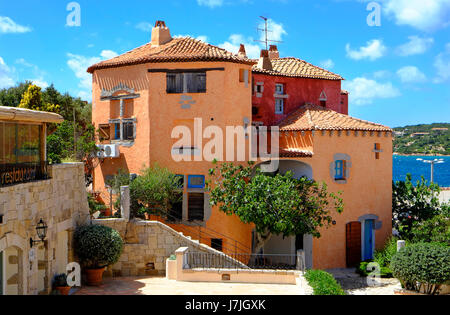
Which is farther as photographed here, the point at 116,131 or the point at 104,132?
the point at 104,132

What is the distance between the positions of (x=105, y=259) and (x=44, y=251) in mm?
2997

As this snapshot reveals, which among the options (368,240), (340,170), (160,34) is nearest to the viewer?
(340,170)

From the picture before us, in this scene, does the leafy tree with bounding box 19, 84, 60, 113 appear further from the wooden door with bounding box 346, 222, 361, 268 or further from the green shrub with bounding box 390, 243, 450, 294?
the green shrub with bounding box 390, 243, 450, 294

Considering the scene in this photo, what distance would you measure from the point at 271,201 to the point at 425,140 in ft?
513

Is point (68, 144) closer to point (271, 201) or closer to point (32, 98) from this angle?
point (32, 98)

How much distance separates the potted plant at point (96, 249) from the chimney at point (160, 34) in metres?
13.1

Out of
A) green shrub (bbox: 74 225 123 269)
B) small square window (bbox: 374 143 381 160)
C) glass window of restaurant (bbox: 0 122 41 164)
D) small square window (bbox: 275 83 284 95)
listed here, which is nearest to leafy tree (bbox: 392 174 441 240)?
small square window (bbox: 374 143 381 160)

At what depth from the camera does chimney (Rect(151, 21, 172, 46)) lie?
28625 mm

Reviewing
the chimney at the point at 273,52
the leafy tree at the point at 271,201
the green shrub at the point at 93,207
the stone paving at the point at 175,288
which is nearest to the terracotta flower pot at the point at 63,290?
the stone paving at the point at 175,288

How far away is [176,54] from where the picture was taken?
26.2 metres

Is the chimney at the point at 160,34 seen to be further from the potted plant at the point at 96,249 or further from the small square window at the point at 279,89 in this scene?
the potted plant at the point at 96,249

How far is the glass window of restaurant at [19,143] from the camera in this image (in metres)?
14.7

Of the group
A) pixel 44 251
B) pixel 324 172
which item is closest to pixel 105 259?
pixel 44 251

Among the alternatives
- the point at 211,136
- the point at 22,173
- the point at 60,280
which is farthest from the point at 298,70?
the point at 22,173
